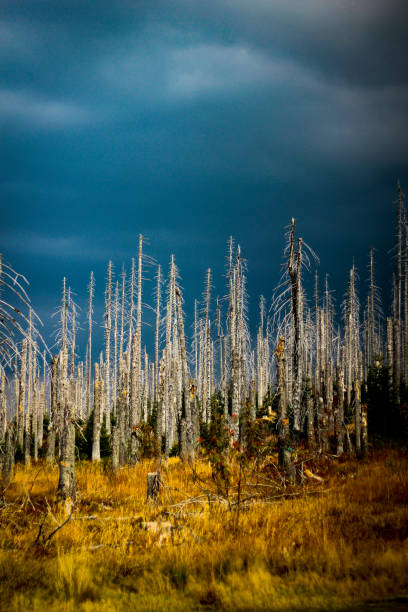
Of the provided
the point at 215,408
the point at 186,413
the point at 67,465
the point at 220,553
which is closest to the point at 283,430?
the point at 67,465

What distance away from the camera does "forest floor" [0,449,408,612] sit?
16.3 feet

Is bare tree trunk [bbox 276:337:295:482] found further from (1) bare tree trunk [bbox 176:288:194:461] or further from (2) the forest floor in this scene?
(1) bare tree trunk [bbox 176:288:194:461]

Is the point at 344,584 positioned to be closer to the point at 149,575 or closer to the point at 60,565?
the point at 149,575

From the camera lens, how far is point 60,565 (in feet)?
19.1

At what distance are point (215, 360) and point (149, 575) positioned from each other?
43.9 m

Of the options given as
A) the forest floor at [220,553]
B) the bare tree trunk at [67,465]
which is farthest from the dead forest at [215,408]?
the forest floor at [220,553]

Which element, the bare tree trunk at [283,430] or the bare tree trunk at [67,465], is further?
the bare tree trunk at [283,430]

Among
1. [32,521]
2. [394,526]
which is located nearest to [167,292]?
[32,521]

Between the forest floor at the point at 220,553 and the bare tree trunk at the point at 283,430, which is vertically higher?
the bare tree trunk at the point at 283,430

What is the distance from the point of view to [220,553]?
612cm

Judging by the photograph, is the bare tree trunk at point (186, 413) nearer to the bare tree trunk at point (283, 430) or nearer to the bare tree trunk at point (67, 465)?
the bare tree trunk at point (283, 430)

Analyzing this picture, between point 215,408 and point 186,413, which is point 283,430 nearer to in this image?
point 186,413

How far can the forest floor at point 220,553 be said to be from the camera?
4.95m

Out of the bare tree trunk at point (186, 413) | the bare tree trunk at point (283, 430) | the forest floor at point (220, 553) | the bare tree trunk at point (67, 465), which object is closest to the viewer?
the forest floor at point (220, 553)
